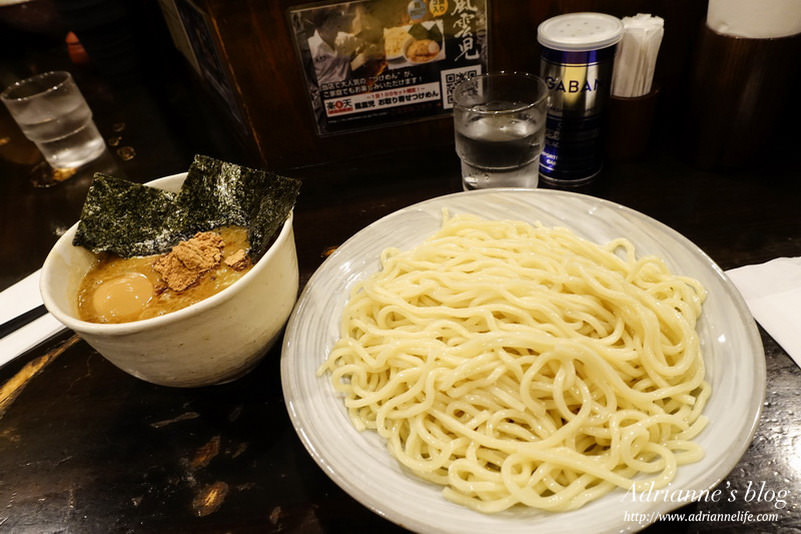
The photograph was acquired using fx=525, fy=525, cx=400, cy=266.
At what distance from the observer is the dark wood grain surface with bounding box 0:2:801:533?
126 centimetres

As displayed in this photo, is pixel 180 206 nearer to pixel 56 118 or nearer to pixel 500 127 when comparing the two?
pixel 500 127

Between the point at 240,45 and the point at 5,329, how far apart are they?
1.30 m

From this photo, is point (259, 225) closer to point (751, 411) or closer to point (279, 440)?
point (279, 440)

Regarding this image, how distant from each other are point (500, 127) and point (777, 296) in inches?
40.6

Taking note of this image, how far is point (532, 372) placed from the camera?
4.21ft

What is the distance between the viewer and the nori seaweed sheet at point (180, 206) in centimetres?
154

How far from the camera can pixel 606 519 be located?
1.00 metres

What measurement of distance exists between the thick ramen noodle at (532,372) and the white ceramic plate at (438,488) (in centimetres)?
3

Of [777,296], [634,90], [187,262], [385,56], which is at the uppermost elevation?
[385,56]

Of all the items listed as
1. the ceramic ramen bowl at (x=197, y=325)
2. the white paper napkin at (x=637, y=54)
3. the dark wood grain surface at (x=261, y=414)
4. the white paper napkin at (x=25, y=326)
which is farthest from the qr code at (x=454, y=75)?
the white paper napkin at (x=25, y=326)

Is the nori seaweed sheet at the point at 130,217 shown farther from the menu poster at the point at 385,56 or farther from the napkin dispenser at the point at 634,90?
the napkin dispenser at the point at 634,90

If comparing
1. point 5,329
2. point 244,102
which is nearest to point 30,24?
point 244,102

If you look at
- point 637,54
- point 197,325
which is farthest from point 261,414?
point 637,54

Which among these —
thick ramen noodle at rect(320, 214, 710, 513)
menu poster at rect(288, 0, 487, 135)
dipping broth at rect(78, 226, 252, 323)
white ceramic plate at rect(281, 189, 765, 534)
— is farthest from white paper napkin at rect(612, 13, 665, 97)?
dipping broth at rect(78, 226, 252, 323)
